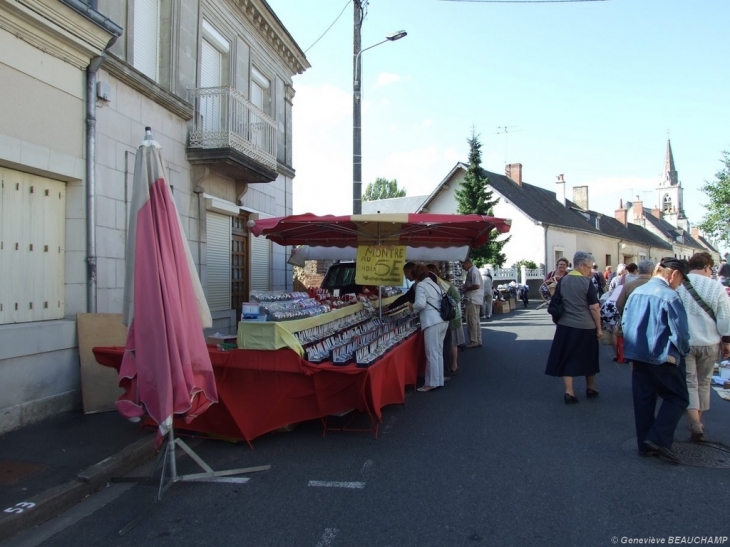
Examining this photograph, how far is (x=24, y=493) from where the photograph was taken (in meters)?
3.88

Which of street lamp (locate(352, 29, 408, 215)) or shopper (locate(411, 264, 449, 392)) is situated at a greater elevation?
street lamp (locate(352, 29, 408, 215))

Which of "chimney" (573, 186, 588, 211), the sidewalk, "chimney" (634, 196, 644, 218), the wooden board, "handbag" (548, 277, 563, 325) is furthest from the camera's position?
"chimney" (634, 196, 644, 218)

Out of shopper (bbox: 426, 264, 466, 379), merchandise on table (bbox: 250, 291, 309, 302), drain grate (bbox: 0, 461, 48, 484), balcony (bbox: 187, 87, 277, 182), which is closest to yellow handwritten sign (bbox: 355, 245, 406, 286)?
shopper (bbox: 426, 264, 466, 379)

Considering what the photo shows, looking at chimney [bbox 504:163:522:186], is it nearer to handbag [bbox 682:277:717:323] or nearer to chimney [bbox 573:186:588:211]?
chimney [bbox 573:186:588:211]

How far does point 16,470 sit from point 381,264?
4785 millimetres

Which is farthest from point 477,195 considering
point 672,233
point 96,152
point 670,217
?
point 670,217

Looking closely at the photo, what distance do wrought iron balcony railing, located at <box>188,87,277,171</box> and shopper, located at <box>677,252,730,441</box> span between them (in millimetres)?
7630

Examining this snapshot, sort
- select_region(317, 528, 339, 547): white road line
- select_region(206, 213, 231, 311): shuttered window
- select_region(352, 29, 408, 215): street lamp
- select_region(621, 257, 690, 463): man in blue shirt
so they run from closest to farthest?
select_region(317, 528, 339, 547): white road line
select_region(621, 257, 690, 463): man in blue shirt
select_region(206, 213, 231, 311): shuttered window
select_region(352, 29, 408, 215): street lamp

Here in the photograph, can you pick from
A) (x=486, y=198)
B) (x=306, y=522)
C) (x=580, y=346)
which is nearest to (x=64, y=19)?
(x=306, y=522)

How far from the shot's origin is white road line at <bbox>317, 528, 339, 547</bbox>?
3221 mm

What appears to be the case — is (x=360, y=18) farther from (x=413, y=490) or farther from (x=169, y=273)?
(x=413, y=490)

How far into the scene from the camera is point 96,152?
22.4 feet

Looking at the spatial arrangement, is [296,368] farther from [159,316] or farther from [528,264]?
[528,264]

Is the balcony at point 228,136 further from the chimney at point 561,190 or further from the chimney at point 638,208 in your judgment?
the chimney at point 638,208
